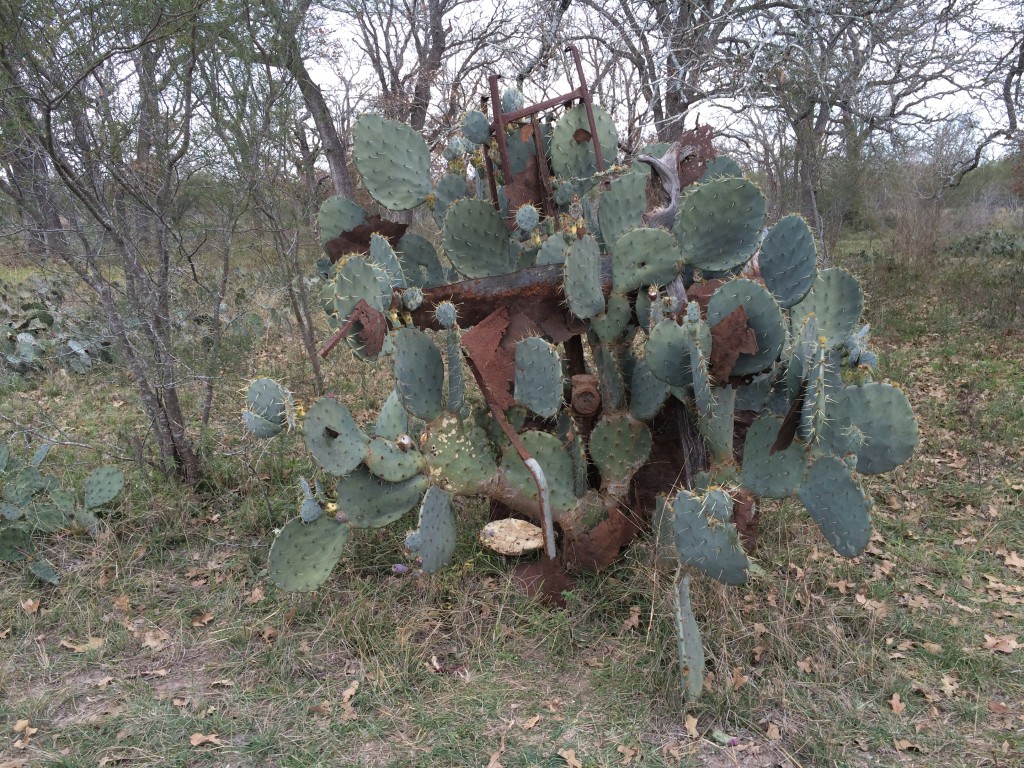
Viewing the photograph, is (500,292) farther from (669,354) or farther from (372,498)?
(372,498)

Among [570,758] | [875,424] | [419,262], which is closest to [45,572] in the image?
[419,262]

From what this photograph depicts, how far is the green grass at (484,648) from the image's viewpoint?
2.36 metres

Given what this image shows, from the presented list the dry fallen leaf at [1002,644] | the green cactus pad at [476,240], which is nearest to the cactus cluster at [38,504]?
the green cactus pad at [476,240]

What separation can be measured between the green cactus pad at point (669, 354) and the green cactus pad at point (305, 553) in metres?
1.49

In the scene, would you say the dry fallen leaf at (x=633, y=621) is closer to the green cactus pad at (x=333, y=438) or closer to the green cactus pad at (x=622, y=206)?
the green cactus pad at (x=333, y=438)

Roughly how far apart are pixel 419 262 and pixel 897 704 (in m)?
2.78

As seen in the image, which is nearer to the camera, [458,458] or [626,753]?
[626,753]

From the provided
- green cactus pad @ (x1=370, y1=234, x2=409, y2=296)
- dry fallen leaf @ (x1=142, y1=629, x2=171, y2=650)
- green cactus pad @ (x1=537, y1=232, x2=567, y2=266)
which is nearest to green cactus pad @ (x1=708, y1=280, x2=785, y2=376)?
green cactus pad @ (x1=537, y1=232, x2=567, y2=266)

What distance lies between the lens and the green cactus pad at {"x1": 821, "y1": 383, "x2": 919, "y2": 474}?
2879mm

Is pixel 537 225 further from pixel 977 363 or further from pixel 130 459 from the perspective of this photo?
pixel 977 363

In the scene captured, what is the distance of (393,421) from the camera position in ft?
10.9

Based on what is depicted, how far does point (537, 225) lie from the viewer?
3.29 metres

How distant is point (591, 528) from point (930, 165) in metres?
10.5

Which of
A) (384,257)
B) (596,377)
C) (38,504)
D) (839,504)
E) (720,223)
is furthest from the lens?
(38,504)
